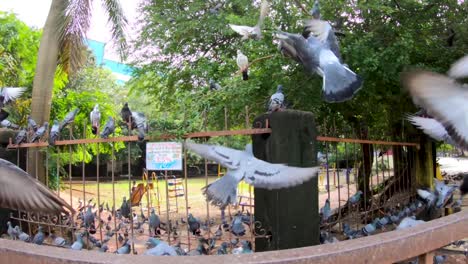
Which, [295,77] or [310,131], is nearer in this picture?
[310,131]

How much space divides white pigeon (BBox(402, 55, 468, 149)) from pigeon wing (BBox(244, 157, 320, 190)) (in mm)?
963

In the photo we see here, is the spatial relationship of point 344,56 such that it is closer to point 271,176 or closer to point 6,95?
point 271,176

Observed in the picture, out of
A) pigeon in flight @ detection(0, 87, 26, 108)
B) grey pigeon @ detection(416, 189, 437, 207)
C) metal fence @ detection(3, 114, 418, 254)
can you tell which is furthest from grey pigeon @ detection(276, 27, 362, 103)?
pigeon in flight @ detection(0, 87, 26, 108)

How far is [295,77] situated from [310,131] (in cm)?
256

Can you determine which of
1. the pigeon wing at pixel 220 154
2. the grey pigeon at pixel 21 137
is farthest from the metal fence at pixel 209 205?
the pigeon wing at pixel 220 154

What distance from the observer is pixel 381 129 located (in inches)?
338

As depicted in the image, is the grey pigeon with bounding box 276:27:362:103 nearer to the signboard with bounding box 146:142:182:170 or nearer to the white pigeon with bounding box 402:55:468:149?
the white pigeon with bounding box 402:55:468:149

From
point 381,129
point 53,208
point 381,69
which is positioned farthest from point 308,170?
point 381,129

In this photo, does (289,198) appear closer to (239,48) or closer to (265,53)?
(265,53)

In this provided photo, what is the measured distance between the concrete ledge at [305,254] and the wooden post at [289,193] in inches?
82.3

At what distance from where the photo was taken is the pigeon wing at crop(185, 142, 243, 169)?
321 cm

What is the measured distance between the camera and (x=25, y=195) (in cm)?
269

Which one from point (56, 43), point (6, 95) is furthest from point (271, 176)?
point (56, 43)

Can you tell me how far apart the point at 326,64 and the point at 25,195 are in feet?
8.22
